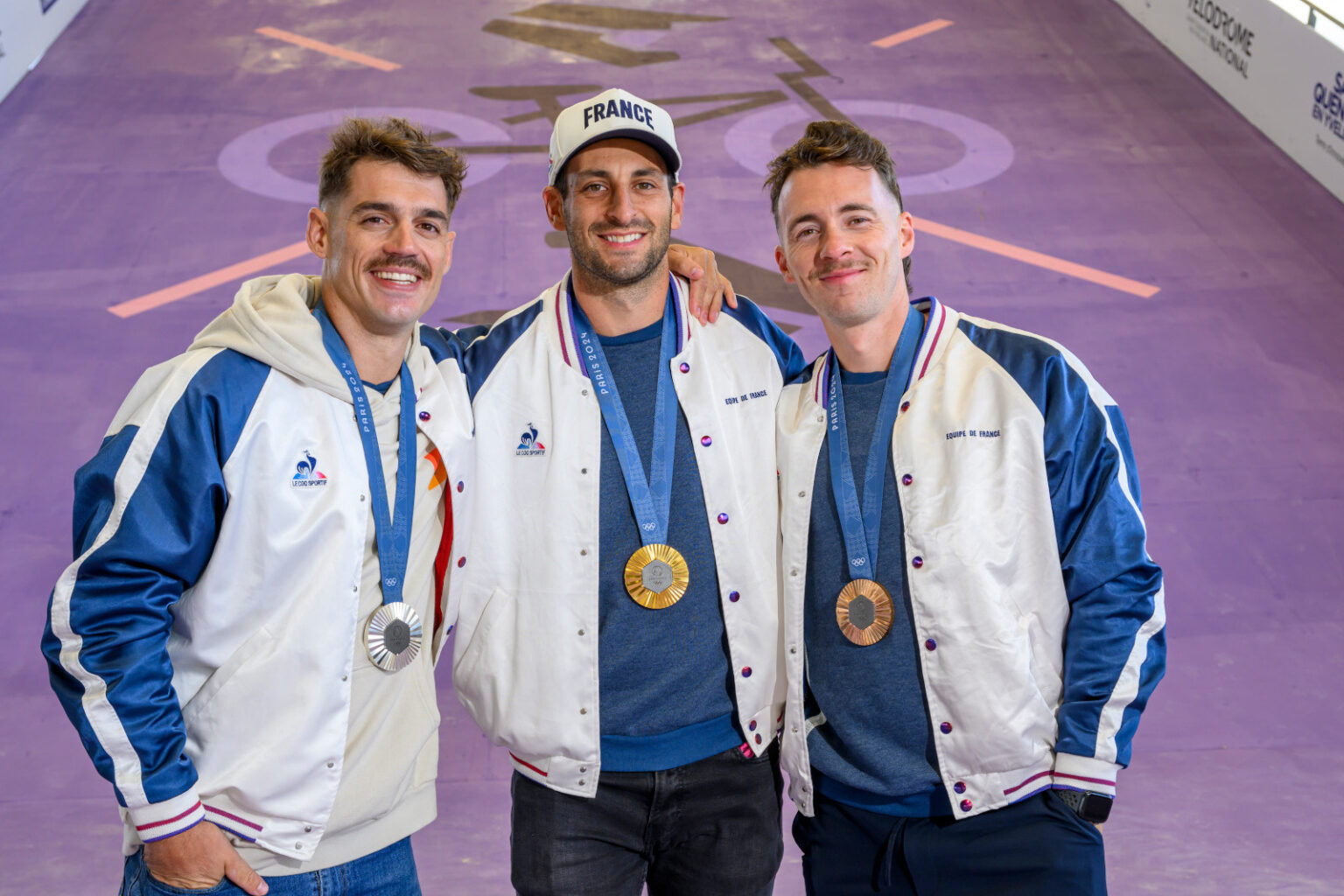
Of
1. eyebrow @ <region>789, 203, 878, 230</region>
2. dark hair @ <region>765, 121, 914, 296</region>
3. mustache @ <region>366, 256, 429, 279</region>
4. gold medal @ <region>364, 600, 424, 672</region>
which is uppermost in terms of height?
dark hair @ <region>765, 121, 914, 296</region>

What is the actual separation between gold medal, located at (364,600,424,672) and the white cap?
1.13 meters

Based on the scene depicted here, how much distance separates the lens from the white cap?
274cm

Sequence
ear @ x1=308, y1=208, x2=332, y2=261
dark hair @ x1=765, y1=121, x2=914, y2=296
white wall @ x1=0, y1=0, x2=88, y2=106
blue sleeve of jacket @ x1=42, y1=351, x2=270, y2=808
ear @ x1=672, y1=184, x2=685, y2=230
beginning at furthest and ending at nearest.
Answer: white wall @ x1=0, y1=0, x2=88, y2=106 → ear @ x1=672, y1=184, x2=685, y2=230 → dark hair @ x1=765, y1=121, x2=914, y2=296 → ear @ x1=308, y1=208, x2=332, y2=261 → blue sleeve of jacket @ x1=42, y1=351, x2=270, y2=808

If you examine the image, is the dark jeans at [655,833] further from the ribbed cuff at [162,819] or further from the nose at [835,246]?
the nose at [835,246]

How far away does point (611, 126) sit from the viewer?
2.73 m

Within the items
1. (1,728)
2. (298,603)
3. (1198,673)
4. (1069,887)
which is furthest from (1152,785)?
(1,728)

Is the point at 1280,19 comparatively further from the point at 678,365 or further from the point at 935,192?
the point at 678,365

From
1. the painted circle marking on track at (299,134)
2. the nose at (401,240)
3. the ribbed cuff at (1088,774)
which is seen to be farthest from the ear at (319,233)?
the painted circle marking on track at (299,134)

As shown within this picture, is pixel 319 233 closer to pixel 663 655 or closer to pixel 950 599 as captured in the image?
pixel 663 655

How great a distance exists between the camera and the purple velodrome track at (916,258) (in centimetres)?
391

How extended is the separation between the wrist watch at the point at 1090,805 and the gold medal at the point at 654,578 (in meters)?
0.91

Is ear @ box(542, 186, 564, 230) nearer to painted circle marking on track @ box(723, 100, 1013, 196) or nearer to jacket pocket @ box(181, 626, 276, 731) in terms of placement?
jacket pocket @ box(181, 626, 276, 731)

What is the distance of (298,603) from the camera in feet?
7.38

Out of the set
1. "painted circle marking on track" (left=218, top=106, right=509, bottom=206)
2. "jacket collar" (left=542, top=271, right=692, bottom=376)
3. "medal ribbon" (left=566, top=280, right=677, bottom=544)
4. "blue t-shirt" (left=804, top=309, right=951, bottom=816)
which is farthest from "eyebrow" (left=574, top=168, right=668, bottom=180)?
"painted circle marking on track" (left=218, top=106, right=509, bottom=206)
